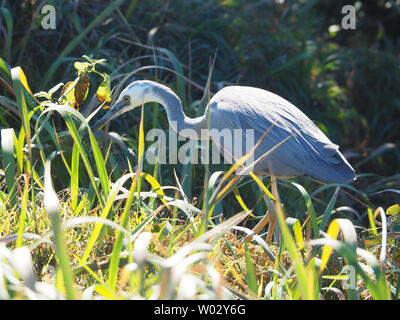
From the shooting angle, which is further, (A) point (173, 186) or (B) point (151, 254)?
(A) point (173, 186)

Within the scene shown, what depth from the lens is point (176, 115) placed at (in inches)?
119

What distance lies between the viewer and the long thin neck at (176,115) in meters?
2.98

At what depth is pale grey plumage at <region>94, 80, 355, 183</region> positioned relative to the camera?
279cm

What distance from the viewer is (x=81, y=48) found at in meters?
4.18

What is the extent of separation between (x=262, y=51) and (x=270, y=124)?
8.03 ft

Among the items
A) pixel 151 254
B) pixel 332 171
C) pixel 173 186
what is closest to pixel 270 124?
pixel 332 171

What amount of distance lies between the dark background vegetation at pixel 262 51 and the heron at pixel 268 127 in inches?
33.1

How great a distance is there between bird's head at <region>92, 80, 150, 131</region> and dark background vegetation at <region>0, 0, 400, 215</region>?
2.77 ft

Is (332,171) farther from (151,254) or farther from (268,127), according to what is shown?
(151,254)
